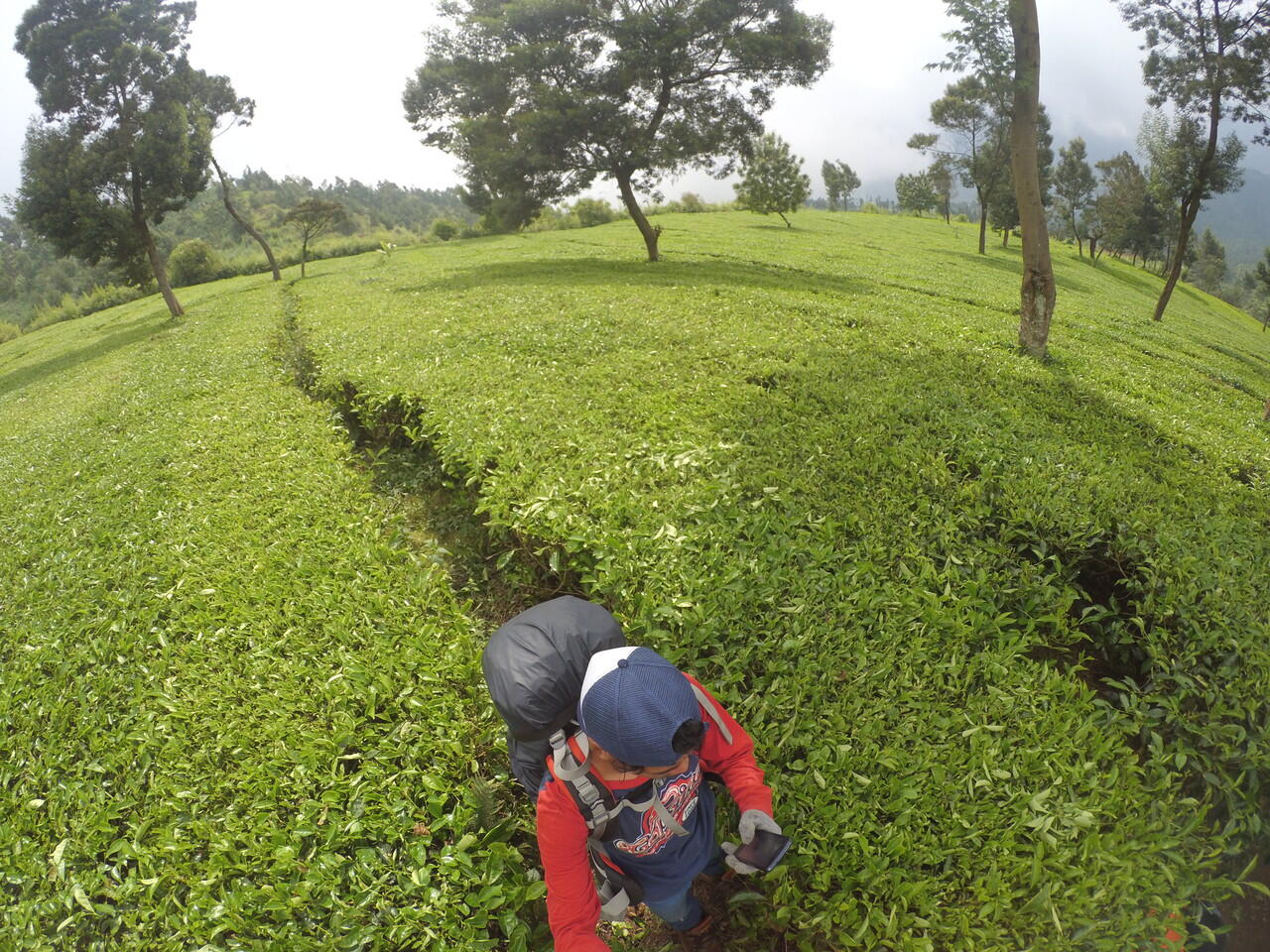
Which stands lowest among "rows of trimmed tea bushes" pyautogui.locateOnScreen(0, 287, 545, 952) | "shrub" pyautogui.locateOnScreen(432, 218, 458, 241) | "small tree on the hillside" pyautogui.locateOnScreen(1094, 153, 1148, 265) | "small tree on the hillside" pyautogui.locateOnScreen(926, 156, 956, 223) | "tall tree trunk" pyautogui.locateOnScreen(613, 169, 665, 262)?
"rows of trimmed tea bushes" pyautogui.locateOnScreen(0, 287, 545, 952)

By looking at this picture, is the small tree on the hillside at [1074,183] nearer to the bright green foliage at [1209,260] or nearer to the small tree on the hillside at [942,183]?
the small tree on the hillside at [942,183]

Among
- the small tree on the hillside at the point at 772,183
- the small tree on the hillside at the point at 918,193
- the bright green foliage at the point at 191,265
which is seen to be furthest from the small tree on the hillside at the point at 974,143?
the bright green foliage at the point at 191,265

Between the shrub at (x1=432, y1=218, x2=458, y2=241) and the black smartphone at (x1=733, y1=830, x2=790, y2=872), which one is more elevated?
the shrub at (x1=432, y1=218, x2=458, y2=241)

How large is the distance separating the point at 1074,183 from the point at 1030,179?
53.9 m

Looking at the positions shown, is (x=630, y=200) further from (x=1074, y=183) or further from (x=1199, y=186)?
(x=1074, y=183)

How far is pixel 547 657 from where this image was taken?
2365mm

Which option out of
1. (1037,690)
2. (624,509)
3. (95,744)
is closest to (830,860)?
(1037,690)

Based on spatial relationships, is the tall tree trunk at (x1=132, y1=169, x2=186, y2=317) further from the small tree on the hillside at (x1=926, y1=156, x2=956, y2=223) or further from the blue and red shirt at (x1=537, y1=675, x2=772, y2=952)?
the small tree on the hillside at (x1=926, y1=156, x2=956, y2=223)

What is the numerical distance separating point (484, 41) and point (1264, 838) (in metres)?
23.8

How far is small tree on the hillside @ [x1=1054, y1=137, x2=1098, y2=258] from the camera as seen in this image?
1849 inches

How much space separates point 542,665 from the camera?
2.35 meters

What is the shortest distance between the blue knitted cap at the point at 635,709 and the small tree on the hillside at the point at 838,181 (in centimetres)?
7991

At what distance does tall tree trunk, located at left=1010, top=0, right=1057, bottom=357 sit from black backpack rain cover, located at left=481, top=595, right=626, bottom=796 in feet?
24.8

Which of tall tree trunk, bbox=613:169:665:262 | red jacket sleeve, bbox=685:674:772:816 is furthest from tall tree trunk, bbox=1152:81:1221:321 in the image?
red jacket sleeve, bbox=685:674:772:816
